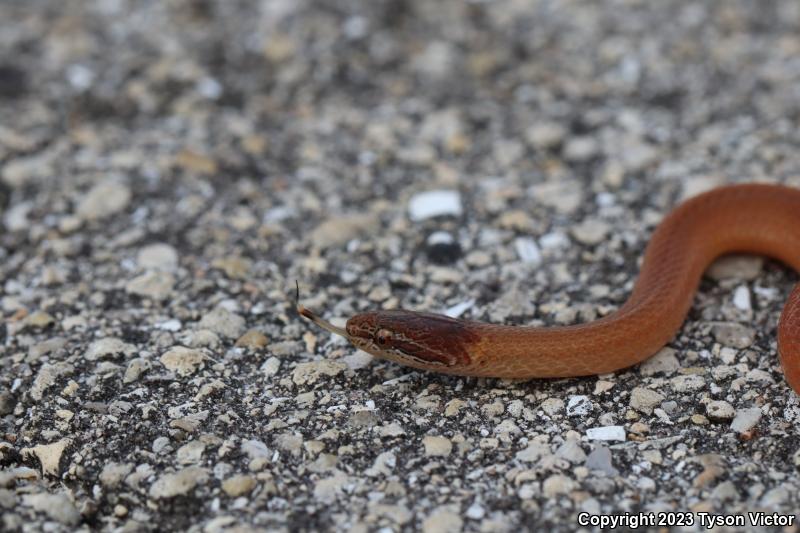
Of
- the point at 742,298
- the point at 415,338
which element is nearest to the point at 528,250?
the point at 742,298

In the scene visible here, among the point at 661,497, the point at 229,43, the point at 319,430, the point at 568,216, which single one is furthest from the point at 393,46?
the point at 661,497

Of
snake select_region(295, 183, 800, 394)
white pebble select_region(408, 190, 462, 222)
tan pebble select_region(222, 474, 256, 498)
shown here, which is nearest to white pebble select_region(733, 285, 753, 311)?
snake select_region(295, 183, 800, 394)

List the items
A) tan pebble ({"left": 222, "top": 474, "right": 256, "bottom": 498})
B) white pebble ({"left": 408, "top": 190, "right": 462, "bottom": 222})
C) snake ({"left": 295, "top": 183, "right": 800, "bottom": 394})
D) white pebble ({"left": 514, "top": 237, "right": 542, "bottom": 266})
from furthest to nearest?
white pebble ({"left": 408, "top": 190, "right": 462, "bottom": 222}) < white pebble ({"left": 514, "top": 237, "right": 542, "bottom": 266}) < snake ({"left": 295, "top": 183, "right": 800, "bottom": 394}) < tan pebble ({"left": 222, "top": 474, "right": 256, "bottom": 498})

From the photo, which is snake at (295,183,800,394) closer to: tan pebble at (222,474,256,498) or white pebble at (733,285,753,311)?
white pebble at (733,285,753,311)

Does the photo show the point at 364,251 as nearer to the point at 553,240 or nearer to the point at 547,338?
the point at 553,240

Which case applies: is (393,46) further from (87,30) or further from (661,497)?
(661,497)

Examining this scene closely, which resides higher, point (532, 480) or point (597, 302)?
point (597, 302)

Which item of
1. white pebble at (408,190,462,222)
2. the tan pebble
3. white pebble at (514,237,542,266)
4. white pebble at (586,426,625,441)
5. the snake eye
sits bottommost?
the tan pebble
